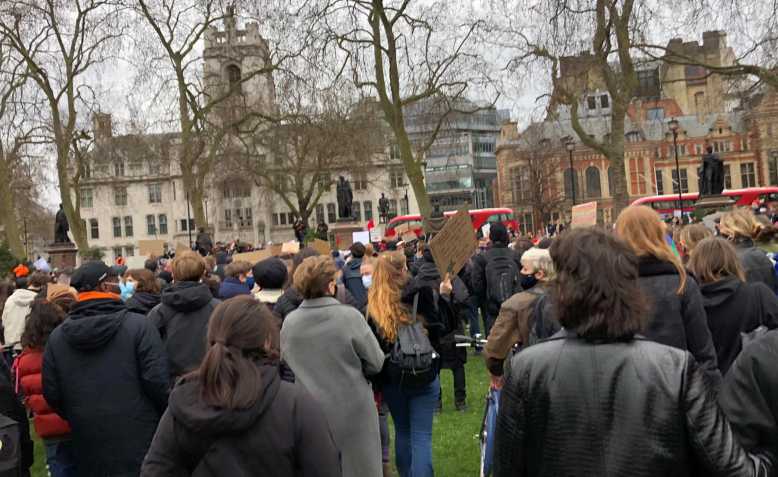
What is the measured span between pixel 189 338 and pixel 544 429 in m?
3.76

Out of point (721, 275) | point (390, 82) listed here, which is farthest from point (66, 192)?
point (721, 275)

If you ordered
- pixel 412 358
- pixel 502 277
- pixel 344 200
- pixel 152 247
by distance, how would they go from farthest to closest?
pixel 344 200 → pixel 152 247 → pixel 502 277 → pixel 412 358

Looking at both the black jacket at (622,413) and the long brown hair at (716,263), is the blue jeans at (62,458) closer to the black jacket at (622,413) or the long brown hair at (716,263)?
the black jacket at (622,413)

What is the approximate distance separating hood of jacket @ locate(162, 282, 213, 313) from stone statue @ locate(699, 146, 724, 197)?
73.2ft

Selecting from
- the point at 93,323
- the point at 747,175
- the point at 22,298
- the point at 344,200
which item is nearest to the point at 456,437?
the point at 93,323

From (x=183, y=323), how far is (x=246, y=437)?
3.24 m

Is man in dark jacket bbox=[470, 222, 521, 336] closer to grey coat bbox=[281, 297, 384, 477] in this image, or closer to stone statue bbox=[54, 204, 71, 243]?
grey coat bbox=[281, 297, 384, 477]

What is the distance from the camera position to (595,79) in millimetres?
25578

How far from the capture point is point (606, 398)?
8.38 feet

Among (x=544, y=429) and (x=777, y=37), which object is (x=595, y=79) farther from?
(x=544, y=429)

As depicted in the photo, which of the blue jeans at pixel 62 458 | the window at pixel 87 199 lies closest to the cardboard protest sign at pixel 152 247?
the blue jeans at pixel 62 458

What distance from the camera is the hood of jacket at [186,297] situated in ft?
19.6

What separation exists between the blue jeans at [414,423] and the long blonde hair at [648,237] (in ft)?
7.64

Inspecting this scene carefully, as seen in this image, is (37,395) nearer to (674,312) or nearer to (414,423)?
(414,423)
